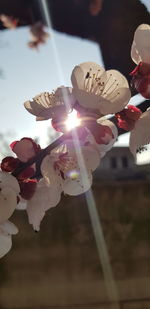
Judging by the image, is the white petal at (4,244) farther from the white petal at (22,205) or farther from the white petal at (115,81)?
the white petal at (115,81)

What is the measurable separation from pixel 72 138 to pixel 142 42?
0.31 feet

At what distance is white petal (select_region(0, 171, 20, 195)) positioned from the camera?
402mm

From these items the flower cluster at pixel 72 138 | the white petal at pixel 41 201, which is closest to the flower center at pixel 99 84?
the flower cluster at pixel 72 138

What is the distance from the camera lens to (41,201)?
0.45 metres

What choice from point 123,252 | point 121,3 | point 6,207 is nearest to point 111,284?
point 123,252

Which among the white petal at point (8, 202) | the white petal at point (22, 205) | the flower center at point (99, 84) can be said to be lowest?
the white petal at point (22, 205)

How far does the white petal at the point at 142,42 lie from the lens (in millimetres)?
382

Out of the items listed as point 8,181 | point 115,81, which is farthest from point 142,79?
point 8,181

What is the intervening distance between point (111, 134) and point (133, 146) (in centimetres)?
2

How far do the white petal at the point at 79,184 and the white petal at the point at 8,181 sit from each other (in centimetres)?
5

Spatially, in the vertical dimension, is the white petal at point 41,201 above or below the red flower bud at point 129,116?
below

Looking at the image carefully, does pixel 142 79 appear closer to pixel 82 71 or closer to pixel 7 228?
pixel 82 71

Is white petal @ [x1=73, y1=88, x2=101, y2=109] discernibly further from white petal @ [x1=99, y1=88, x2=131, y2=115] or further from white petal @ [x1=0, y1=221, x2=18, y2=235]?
white petal @ [x1=0, y1=221, x2=18, y2=235]

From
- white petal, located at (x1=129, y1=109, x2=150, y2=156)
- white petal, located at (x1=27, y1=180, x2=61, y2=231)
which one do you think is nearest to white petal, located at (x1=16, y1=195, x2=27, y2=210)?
white petal, located at (x1=27, y1=180, x2=61, y2=231)
